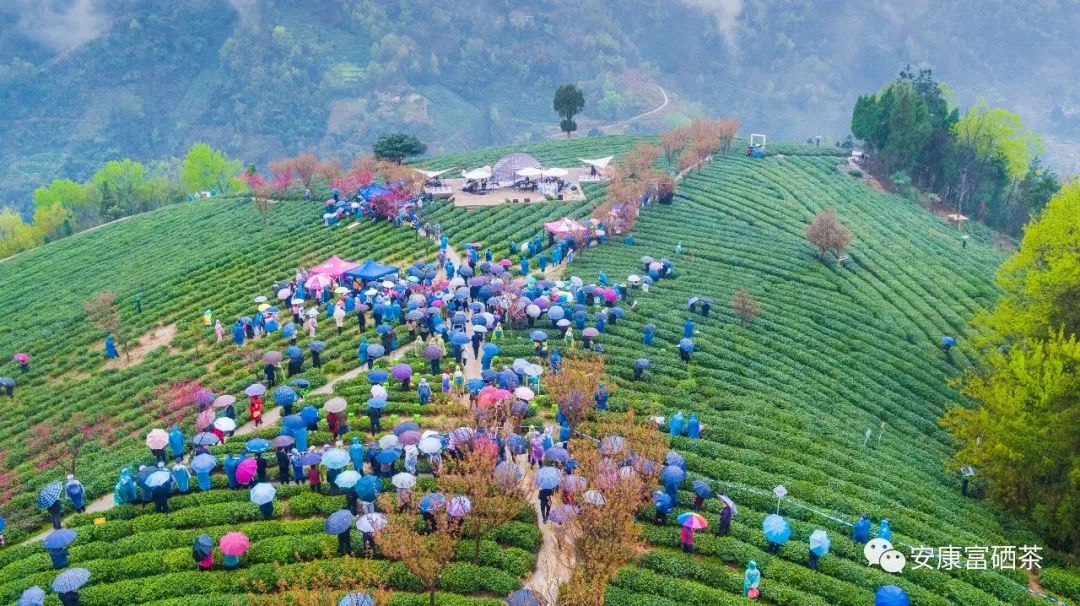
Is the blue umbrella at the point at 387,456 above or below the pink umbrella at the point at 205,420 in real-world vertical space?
above

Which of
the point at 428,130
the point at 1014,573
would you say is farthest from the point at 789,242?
the point at 428,130

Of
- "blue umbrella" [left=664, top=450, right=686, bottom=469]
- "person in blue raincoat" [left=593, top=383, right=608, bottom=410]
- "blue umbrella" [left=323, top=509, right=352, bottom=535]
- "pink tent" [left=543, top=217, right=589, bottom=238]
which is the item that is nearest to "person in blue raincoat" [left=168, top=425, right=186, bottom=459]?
"blue umbrella" [left=323, top=509, right=352, bottom=535]

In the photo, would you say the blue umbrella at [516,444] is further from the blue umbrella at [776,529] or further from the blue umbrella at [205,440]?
the blue umbrella at [205,440]

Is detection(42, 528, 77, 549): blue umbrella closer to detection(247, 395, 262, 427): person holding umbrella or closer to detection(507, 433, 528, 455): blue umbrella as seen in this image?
detection(247, 395, 262, 427): person holding umbrella

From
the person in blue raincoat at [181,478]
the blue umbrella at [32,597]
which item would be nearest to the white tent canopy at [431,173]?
the person in blue raincoat at [181,478]

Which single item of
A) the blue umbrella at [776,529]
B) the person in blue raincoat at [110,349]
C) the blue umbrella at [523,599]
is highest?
the blue umbrella at [776,529]

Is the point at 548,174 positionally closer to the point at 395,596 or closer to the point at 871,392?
the point at 871,392
